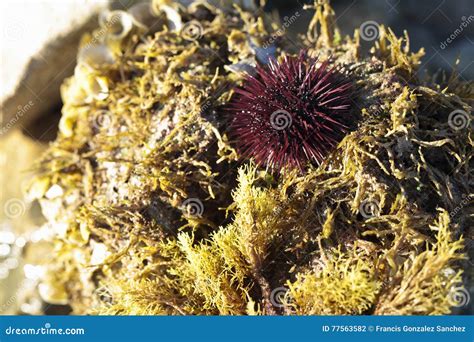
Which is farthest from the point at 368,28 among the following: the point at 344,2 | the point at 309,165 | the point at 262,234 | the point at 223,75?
the point at 262,234

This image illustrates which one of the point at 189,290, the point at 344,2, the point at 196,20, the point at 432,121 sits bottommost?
the point at 432,121

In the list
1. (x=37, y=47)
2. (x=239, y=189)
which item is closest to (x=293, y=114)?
(x=239, y=189)

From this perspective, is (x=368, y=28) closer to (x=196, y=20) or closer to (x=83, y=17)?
(x=196, y=20)

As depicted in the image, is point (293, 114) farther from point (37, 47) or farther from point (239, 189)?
point (37, 47)

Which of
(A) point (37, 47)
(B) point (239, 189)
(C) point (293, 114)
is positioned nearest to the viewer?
(C) point (293, 114)

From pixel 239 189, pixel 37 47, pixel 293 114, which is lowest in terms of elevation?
pixel 239 189

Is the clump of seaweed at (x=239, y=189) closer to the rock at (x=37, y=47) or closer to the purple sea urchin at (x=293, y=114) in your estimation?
the purple sea urchin at (x=293, y=114)

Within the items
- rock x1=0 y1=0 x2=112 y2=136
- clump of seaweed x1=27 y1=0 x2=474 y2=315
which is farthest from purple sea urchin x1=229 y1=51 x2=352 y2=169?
rock x1=0 y1=0 x2=112 y2=136
